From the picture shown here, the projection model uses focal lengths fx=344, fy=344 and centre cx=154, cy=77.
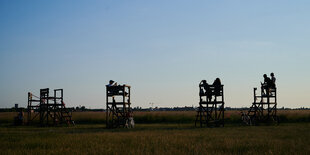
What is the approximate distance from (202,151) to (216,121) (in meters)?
22.6

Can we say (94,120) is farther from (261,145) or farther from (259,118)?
(261,145)

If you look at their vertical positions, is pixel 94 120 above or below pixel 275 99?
below

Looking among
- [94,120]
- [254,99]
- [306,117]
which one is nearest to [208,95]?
[254,99]

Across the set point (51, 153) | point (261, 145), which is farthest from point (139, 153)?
point (261, 145)

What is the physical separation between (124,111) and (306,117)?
2387cm

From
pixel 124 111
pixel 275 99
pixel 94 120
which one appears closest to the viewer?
pixel 124 111

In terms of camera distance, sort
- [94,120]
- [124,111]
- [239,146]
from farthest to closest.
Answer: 1. [94,120]
2. [124,111]
3. [239,146]

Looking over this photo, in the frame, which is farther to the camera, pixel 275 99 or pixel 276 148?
pixel 275 99

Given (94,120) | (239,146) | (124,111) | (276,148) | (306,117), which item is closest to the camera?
(276,148)

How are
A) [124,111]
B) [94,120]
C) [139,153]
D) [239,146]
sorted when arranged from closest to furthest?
[139,153] < [239,146] < [124,111] < [94,120]

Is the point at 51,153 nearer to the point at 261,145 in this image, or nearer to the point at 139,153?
the point at 139,153

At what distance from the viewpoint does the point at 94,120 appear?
4762cm

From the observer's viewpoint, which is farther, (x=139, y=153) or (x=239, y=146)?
A: (x=239, y=146)

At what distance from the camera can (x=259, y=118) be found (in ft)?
129
